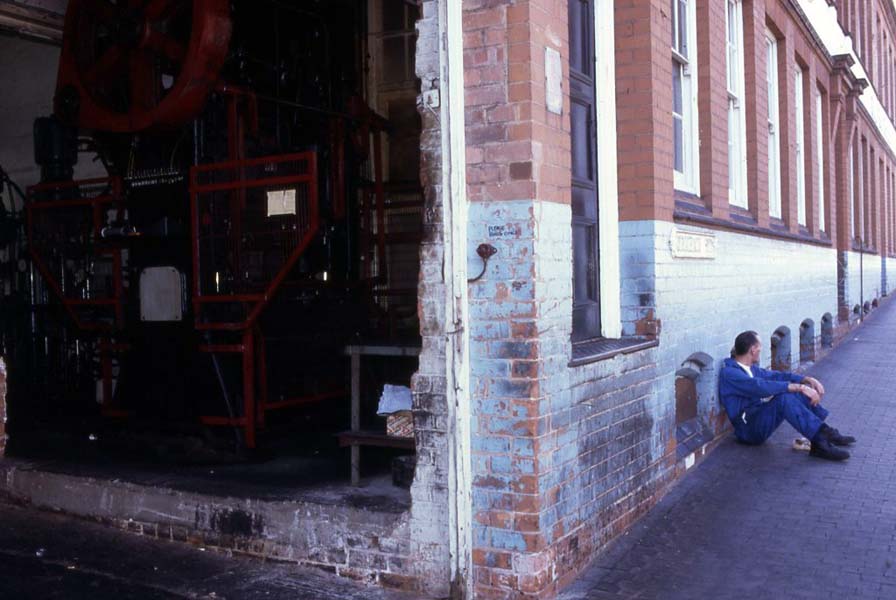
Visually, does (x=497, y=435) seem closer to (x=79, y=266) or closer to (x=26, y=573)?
(x=26, y=573)

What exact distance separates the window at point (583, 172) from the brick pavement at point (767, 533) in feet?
4.51

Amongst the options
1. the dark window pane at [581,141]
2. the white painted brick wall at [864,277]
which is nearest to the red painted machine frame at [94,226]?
the dark window pane at [581,141]

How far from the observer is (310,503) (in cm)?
515

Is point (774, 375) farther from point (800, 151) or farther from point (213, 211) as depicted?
point (800, 151)

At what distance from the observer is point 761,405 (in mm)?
7801

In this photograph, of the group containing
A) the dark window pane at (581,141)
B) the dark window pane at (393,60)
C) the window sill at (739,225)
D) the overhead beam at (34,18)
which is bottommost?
the window sill at (739,225)

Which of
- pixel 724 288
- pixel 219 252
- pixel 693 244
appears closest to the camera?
pixel 219 252

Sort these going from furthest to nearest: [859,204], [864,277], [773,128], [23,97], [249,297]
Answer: [864,277], [859,204], [773,128], [23,97], [249,297]

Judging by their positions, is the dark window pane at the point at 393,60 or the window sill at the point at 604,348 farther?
the dark window pane at the point at 393,60

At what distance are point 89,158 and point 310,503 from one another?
270 inches

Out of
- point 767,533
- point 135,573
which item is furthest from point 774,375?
point 135,573

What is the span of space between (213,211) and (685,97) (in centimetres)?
399

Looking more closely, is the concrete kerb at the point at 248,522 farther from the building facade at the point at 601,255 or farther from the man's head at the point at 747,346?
the man's head at the point at 747,346

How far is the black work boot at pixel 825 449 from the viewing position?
739 centimetres
